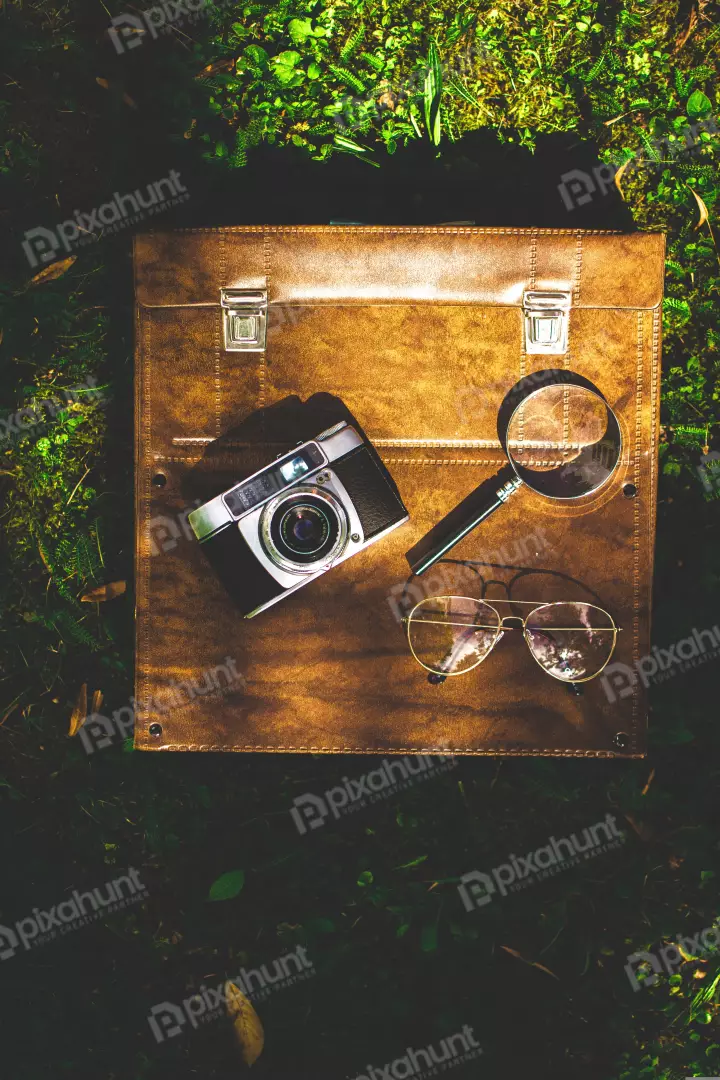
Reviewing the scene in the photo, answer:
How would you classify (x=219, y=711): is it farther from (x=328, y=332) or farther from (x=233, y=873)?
(x=328, y=332)

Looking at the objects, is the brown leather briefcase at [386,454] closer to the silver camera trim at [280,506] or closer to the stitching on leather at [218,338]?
the stitching on leather at [218,338]

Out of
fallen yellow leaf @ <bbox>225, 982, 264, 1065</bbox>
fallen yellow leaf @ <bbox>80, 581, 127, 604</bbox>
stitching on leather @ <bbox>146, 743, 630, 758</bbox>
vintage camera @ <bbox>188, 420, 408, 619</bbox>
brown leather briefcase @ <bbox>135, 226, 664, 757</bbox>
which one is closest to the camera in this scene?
vintage camera @ <bbox>188, 420, 408, 619</bbox>

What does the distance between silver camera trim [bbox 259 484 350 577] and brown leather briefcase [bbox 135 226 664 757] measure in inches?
6.1

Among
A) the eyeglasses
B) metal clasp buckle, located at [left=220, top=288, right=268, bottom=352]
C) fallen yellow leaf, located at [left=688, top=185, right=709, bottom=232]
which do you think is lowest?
the eyeglasses

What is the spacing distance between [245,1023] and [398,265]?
124 inches

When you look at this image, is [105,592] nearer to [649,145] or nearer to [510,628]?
[510,628]

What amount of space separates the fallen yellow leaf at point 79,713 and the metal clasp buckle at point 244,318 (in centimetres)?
167

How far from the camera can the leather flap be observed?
8.48 feet

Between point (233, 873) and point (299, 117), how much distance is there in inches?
129

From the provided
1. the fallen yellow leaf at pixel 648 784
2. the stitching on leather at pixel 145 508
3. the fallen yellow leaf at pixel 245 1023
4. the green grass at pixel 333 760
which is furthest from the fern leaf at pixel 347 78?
the fallen yellow leaf at pixel 245 1023

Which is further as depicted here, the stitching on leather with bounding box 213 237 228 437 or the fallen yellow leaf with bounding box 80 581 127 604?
the fallen yellow leaf with bounding box 80 581 127 604

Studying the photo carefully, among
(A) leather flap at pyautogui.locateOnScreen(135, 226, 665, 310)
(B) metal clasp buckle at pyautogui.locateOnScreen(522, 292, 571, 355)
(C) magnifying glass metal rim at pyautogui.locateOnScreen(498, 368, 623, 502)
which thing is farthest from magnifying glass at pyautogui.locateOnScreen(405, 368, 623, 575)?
(A) leather flap at pyautogui.locateOnScreen(135, 226, 665, 310)

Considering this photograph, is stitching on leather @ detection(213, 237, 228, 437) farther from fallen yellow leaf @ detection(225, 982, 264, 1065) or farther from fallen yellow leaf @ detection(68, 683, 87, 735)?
fallen yellow leaf @ detection(225, 982, 264, 1065)

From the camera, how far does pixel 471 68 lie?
3074mm
